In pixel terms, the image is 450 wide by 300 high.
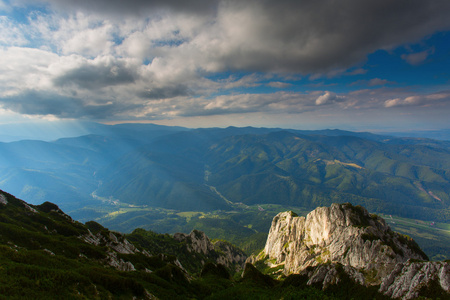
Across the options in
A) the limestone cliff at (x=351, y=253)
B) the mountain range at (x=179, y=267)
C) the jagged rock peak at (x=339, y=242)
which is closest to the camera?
the mountain range at (x=179, y=267)

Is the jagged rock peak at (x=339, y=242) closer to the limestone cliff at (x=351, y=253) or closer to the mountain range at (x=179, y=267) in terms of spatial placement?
the limestone cliff at (x=351, y=253)

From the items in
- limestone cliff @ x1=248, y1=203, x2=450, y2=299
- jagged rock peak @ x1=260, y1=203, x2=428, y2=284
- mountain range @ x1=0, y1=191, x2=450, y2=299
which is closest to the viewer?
mountain range @ x1=0, y1=191, x2=450, y2=299

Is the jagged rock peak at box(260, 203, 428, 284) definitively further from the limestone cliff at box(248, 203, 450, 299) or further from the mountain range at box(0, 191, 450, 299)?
the mountain range at box(0, 191, 450, 299)

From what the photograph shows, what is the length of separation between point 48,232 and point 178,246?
355 feet

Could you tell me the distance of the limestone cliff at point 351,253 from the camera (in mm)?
54938

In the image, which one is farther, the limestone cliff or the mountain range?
the limestone cliff

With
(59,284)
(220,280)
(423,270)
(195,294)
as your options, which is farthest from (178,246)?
(423,270)

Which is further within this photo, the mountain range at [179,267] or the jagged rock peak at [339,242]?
the jagged rock peak at [339,242]

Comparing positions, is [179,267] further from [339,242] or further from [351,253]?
[339,242]

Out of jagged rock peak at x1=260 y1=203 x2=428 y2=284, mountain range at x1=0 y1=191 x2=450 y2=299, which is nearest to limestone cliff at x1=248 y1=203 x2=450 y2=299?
jagged rock peak at x1=260 y1=203 x2=428 y2=284

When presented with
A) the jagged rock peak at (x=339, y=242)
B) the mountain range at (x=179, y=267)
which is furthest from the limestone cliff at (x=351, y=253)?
the mountain range at (x=179, y=267)

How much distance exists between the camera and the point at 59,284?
36.8 meters

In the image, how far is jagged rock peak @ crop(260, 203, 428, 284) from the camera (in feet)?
306

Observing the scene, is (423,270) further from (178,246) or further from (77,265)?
(178,246)
